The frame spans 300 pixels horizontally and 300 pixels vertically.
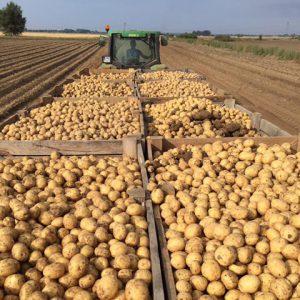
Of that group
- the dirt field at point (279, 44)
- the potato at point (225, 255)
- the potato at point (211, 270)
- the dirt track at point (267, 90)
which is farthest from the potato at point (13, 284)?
the dirt field at point (279, 44)

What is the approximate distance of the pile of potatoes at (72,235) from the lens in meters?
2.47

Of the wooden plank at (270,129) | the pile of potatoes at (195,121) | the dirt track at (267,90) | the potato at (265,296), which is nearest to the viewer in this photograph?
the potato at (265,296)

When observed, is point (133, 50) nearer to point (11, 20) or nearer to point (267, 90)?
point (267, 90)

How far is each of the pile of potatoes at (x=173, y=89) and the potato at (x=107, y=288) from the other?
23.3ft

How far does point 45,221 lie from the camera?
10.6ft

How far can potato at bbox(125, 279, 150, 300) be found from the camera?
2.35 metres

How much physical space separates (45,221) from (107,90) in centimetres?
743

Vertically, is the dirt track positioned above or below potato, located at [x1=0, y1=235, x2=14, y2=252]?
below

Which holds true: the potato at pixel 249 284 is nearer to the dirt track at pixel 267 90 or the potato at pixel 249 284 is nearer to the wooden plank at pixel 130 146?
the wooden plank at pixel 130 146

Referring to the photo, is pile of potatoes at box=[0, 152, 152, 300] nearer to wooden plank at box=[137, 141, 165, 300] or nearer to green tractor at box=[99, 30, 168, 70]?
wooden plank at box=[137, 141, 165, 300]

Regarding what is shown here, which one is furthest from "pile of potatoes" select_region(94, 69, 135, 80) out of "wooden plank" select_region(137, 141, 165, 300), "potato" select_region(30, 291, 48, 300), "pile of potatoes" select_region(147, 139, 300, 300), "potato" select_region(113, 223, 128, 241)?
"potato" select_region(30, 291, 48, 300)

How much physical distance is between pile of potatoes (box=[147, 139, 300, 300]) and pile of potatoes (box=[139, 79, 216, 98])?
4.51 meters

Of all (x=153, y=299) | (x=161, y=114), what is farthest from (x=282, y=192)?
(x=161, y=114)

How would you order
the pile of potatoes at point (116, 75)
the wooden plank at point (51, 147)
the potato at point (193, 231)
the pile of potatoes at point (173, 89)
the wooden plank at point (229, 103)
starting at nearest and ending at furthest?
the potato at point (193, 231) < the wooden plank at point (51, 147) < the wooden plank at point (229, 103) < the pile of potatoes at point (173, 89) < the pile of potatoes at point (116, 75)
